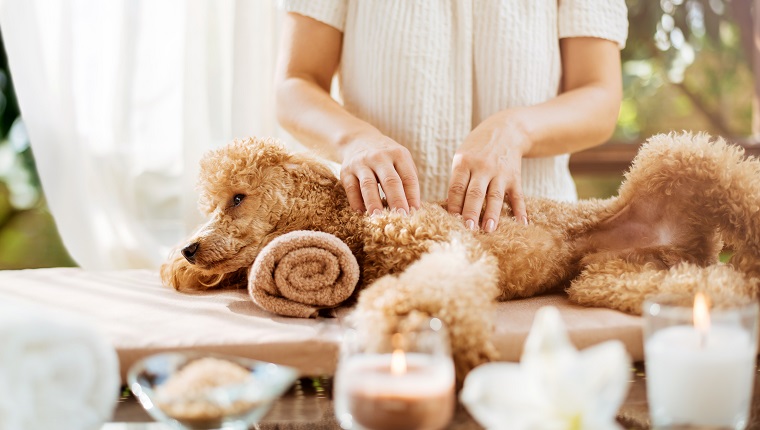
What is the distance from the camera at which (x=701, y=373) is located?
60cm

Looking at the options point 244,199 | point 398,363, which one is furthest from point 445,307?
point 244,199

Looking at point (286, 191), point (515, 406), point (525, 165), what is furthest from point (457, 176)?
point (515, 406)

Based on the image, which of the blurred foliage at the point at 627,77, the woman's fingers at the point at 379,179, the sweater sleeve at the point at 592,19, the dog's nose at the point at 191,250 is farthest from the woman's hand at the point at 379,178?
the blurred foliage at the point at 627,77

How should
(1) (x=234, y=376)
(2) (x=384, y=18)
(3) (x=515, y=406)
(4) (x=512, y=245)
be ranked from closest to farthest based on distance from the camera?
(3) (x=515, y=406) < (1) (x=234, y=376) < (4) (x=512, y=245) < (2) (x=384, y=18)

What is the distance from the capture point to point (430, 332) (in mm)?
582

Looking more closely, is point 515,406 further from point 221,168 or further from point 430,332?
point 221,168

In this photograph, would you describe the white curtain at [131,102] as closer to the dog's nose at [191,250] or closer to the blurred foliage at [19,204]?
the blurred foliage at [19,204]

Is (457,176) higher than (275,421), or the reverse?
(457,176)

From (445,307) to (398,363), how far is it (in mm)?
180

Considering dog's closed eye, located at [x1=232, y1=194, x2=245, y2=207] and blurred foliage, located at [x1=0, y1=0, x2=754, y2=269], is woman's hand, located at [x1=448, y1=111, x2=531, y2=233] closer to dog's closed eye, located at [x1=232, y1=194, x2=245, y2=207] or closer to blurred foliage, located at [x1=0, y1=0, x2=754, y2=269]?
dog's closed eye, located at [x1=232, y1=194, x2=245, y2=207]

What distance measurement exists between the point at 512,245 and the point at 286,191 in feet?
1.03

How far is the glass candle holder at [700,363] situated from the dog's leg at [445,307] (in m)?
0.18

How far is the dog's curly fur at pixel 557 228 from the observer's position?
36.5 inches

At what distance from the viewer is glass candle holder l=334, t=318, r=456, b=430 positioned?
0.56 meters
